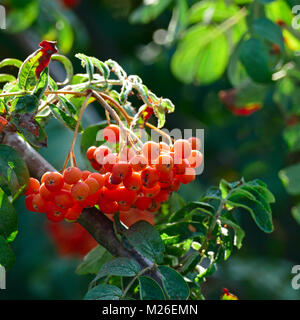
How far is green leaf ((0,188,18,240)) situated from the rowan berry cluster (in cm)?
4

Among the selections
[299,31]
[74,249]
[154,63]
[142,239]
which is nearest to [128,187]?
[142,239]

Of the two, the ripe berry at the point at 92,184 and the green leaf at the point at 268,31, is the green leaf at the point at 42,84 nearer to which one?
the ripe berry at the point at 92,184

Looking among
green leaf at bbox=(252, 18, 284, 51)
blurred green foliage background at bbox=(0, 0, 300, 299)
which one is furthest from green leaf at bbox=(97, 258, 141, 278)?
blurred green foliage background at bbox=(0, 0, 300, 299)

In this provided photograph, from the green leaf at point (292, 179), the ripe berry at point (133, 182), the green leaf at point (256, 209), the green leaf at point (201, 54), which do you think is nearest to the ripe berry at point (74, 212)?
the ripe berry at point (133, 182)

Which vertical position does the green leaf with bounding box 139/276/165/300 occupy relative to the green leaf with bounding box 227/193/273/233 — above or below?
below

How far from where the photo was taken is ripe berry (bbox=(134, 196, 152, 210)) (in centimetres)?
117

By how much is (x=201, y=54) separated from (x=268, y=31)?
0.77 metres

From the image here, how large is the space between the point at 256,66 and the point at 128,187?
2.72ft

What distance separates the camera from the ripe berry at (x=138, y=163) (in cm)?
110

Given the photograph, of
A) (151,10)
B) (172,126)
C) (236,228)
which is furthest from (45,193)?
(172,126)

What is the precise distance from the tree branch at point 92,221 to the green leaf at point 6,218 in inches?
3.4

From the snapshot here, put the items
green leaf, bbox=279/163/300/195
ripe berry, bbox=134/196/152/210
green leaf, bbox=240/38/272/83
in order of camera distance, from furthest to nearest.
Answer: green leaf, bbox=279/163/300/195
green leaf, bbox=240/38/272/83
ripe berry, bbox=134/196/152/210

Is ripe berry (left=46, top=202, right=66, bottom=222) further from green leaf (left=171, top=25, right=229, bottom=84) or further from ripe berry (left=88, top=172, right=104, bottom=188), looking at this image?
green leaf (left=171, top=25, right=229, bottom=84)
